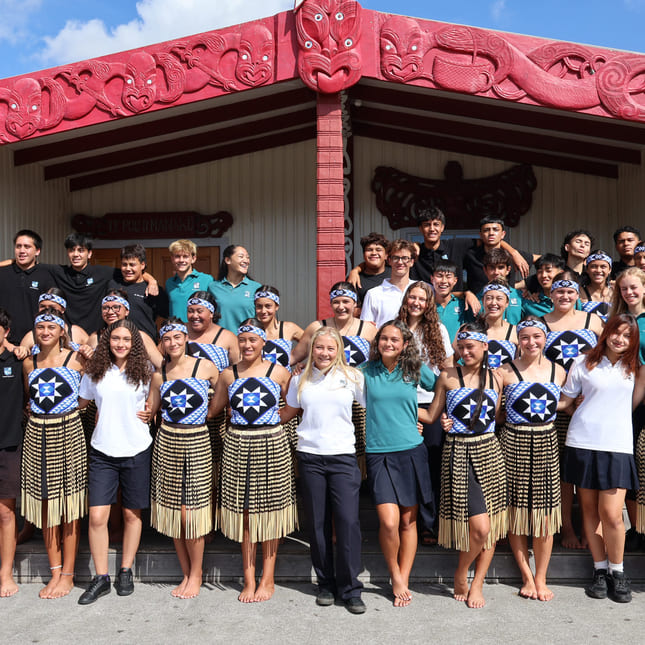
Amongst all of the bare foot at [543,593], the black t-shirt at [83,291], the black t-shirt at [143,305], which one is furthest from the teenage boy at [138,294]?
the bare foot at [543,593]

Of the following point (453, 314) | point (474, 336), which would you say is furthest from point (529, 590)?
point (453, 314)

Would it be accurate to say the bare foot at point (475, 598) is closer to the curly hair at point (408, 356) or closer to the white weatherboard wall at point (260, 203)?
the curly hair at point (408, 356)

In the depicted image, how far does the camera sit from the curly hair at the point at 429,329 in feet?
13.2

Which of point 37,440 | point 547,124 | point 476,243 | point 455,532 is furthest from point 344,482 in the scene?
point 547,124

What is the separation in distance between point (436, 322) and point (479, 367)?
0.44 m

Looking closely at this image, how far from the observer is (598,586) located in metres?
3.75

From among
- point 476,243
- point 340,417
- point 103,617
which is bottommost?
point 103,617

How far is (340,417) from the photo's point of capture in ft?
12.0

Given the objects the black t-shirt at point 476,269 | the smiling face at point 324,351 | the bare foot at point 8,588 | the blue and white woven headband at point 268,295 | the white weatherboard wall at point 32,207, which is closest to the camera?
the smiling face at point 324,351

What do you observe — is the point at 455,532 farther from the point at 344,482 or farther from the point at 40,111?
the point at 40,111

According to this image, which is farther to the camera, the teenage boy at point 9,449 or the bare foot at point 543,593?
the teenage boy at point 9,449

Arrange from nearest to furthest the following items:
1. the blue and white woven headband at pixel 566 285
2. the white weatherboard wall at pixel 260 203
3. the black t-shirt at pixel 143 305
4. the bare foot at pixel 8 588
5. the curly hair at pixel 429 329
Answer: the bare foot at pixel 8 588 → the curly hair at pixel 429 329 → the blue and white woven headband at pixel 566 285 → the black t-shirt at pixel 143 305 → the white weatherboard wall at pixel 260 203

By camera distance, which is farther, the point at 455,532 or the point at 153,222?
the point at 153,222

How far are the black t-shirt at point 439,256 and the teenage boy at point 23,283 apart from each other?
283 cm
